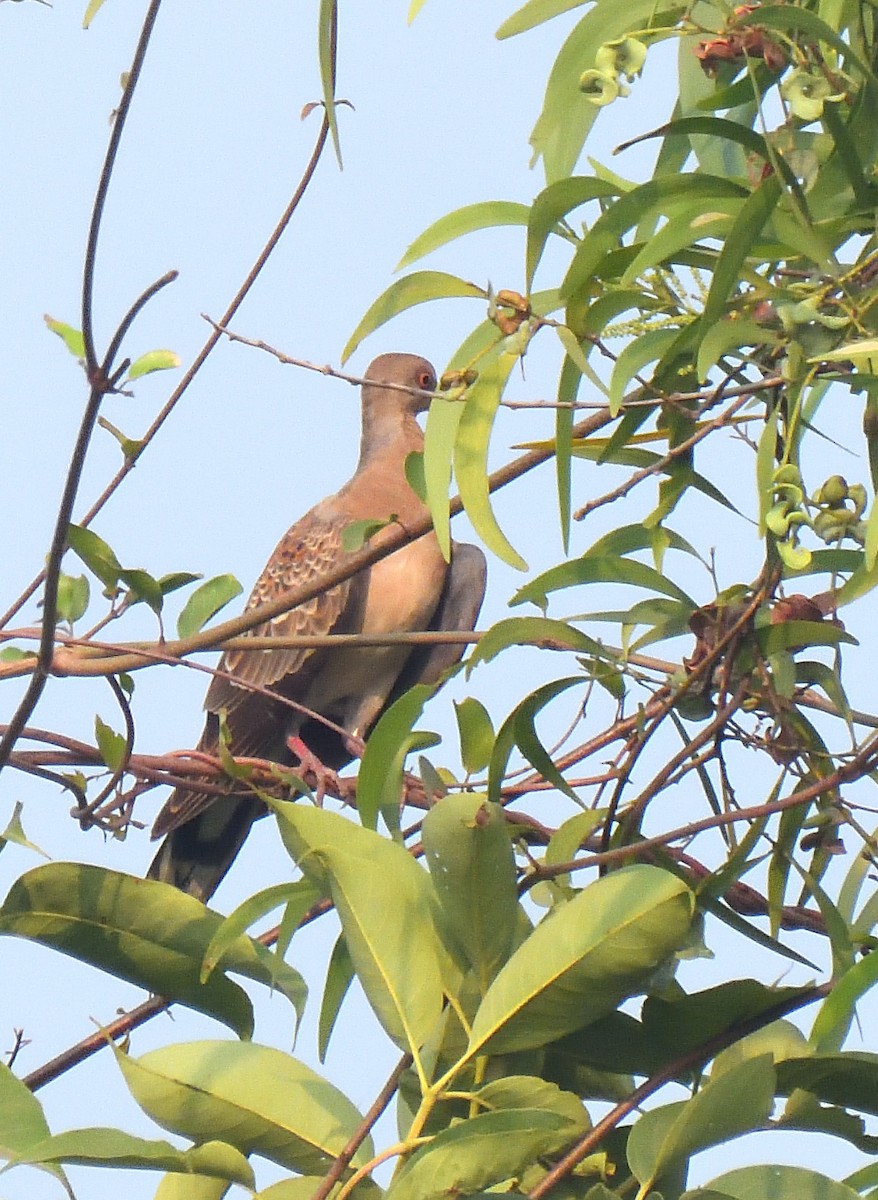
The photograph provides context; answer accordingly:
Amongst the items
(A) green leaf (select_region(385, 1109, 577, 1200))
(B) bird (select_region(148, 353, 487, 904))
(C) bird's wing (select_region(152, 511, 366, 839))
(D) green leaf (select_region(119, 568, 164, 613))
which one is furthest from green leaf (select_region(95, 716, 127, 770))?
(C) bird's wing (select_region(152, 511, 366, 839))

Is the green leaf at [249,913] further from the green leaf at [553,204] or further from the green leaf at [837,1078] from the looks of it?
the green leaf at [553,204]

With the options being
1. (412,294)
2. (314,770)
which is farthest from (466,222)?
(314,770)

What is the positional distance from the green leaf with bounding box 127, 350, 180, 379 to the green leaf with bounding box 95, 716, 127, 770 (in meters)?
0.44

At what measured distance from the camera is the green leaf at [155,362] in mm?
1781

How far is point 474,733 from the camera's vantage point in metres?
1.75

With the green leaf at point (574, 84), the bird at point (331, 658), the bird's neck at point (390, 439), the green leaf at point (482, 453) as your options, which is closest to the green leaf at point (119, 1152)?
the green leaf at point (482, 453)

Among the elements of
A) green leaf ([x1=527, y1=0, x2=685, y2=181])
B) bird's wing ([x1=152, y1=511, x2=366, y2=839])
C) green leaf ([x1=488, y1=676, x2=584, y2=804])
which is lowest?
green leaf ([x1=488, y1=676, x2=584, y2=804])

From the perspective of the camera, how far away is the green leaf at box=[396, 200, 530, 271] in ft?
5.51

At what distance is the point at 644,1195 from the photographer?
4.25ft

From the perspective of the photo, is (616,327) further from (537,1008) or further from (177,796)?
(177,796)

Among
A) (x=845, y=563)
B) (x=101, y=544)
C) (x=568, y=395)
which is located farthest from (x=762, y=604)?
(x=101, y=544)

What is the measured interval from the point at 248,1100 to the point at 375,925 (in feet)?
0.57

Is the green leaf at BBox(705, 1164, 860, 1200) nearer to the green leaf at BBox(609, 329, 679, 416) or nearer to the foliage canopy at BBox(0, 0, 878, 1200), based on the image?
the foliage canopy at BBox(0, 0, 878, 1200)

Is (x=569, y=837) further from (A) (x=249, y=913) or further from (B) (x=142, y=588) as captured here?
(B) (x=142, y=588)
